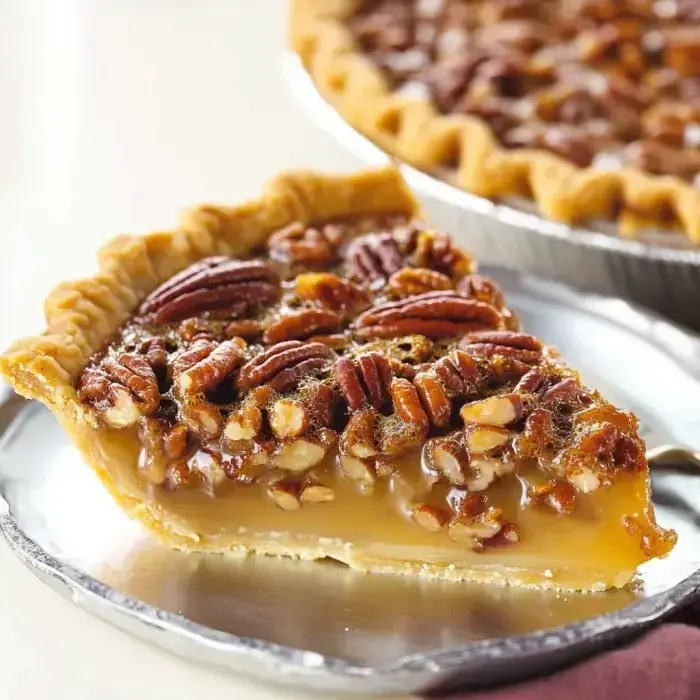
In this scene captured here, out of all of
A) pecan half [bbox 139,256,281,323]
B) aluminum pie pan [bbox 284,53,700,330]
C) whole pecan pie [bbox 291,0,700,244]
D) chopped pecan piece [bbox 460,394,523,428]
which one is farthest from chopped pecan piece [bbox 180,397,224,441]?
whole pecan pie [bbox 291,0,700,244]

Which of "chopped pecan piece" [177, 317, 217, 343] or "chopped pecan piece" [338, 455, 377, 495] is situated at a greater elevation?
"chopped pecan piece" [177, 317, 217, 343]

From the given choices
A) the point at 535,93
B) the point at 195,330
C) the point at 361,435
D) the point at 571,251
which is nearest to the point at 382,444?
the point at 361,435

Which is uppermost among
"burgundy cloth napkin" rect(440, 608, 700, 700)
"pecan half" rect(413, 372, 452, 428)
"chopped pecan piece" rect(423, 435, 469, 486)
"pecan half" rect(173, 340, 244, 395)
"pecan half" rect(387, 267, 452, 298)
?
"pecan half" rect(173, 340, 244, 395)

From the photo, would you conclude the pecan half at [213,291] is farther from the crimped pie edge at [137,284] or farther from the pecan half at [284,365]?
the pecan half at [284,365]

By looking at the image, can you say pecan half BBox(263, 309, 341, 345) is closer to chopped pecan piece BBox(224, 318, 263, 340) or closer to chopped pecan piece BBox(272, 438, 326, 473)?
chopped pecan piece BBox(224, 318, 263, 340)

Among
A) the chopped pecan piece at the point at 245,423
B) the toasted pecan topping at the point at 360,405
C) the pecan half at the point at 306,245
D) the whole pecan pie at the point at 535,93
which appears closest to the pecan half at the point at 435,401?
the toasted pecan topping at the point at 360,405

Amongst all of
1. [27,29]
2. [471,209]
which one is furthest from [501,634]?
[27,29]

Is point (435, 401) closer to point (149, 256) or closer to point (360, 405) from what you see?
point (360, 405)

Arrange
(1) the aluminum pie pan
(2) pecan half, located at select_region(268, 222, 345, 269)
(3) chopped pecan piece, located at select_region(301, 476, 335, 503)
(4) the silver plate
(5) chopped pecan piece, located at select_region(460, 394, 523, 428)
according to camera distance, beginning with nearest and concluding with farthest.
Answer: (4) the silver plate → (5) chopped pecan piece, located at select_region(460, 394, 523, 428) → (3) chopped pecan piece, located at select_region(301, 476, 335, 503) → (2) pecan half, located at select_region(268, 222, 345, 269) → (1) the aluminum pie pan
